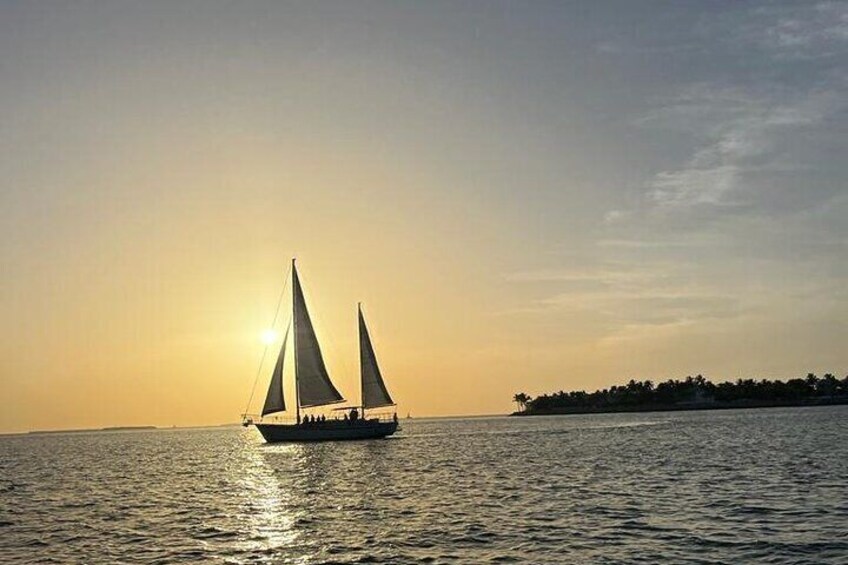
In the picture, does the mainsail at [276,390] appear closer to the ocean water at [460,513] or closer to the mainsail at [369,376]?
the mainsail at [369,376]

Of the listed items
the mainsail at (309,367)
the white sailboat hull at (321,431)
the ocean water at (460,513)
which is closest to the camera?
the ocean water at (460,513)

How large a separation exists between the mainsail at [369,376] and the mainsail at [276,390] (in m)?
12.9

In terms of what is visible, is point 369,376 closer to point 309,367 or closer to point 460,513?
point 309,367

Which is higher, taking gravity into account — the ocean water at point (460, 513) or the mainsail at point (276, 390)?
the mainsail at point (276, 390)

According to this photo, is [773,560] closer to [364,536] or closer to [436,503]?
[364,536]

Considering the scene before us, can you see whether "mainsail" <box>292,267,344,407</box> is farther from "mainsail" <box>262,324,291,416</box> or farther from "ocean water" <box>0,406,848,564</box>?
"ocean water" <box>0,406,848,564</box>

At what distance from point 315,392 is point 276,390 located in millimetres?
Answer: 5084

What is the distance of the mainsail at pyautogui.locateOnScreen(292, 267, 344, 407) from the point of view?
107000 millimetres

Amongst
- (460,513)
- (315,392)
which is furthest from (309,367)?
(460,513)

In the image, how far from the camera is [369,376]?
389ft

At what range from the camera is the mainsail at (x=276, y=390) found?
109m

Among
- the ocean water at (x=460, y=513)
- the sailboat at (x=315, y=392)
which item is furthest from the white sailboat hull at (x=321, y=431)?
the ocean water at (x=460, y=513)

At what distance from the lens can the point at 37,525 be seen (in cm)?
4447

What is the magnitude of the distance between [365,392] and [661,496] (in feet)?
248
